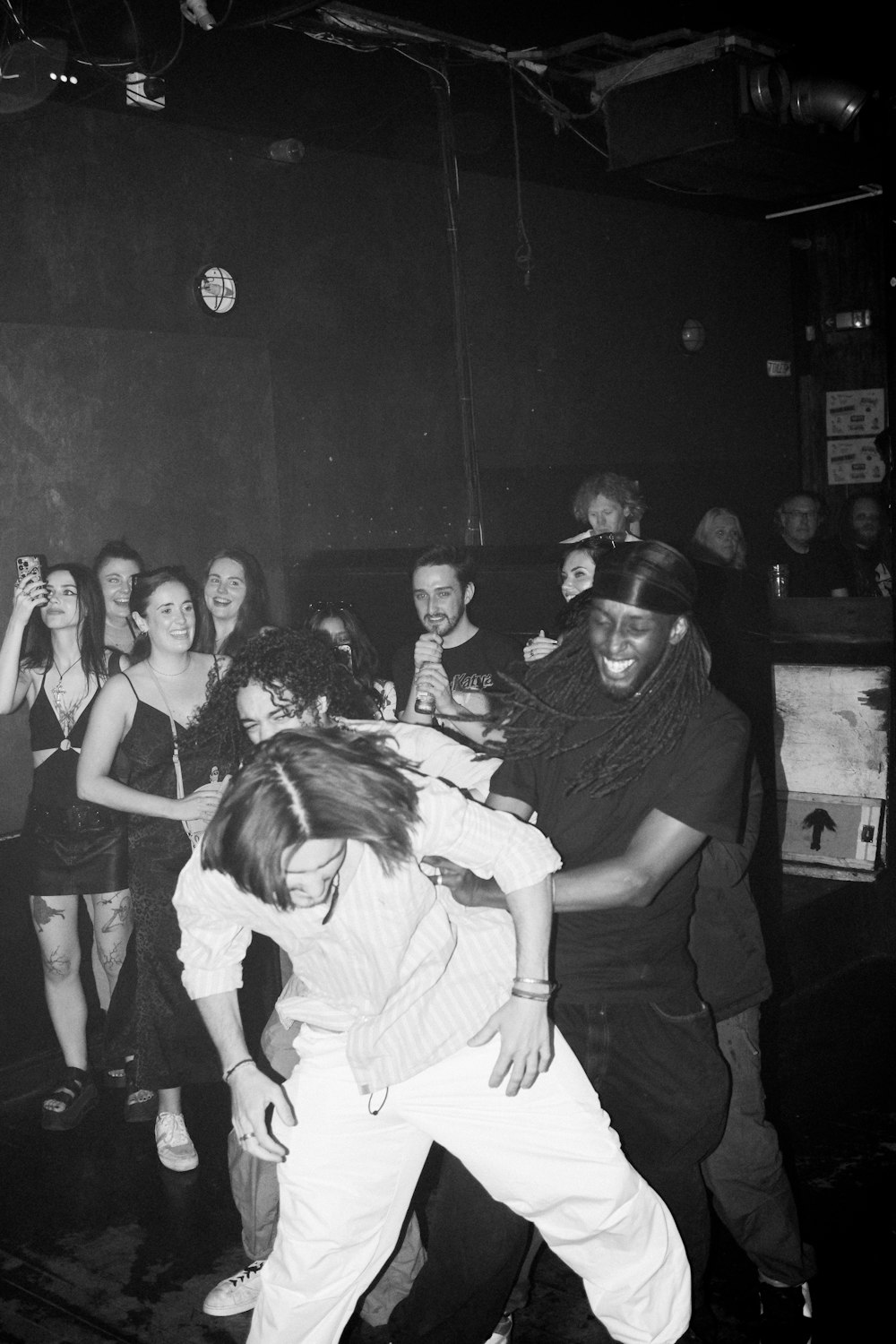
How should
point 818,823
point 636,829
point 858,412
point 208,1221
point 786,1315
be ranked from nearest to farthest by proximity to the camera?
point 636,829 → point 786,1315 → point 208,1221 → point 818,823 → point 858,412

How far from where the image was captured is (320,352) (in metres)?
5.77

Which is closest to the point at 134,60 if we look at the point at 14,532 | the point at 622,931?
the point at 14,532

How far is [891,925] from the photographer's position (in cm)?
486

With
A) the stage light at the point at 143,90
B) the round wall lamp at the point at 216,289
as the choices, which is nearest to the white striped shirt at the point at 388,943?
the stage light at the point at 143,90

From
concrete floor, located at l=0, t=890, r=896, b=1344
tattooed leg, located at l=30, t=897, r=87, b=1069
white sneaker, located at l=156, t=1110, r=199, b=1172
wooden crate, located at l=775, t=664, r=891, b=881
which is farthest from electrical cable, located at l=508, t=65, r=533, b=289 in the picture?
white sneaker, located at l=156, t=1110, r=199, b=1172

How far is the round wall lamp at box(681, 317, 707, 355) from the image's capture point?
7695 mm

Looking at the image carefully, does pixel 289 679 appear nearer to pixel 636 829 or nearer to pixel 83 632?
pixel 636 829

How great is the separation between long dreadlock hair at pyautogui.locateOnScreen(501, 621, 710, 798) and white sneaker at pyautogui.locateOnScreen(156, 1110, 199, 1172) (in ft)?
5.59

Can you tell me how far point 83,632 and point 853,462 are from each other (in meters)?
6.13

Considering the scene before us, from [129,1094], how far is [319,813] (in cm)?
235

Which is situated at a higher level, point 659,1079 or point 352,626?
point 352,626

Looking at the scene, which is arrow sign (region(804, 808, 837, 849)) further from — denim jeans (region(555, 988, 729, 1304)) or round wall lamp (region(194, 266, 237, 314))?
round wall lamp (region(194, 266, 237, 314))

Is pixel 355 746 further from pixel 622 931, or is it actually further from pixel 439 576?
pixel 439 576

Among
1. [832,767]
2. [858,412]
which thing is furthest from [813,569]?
[858,412]
